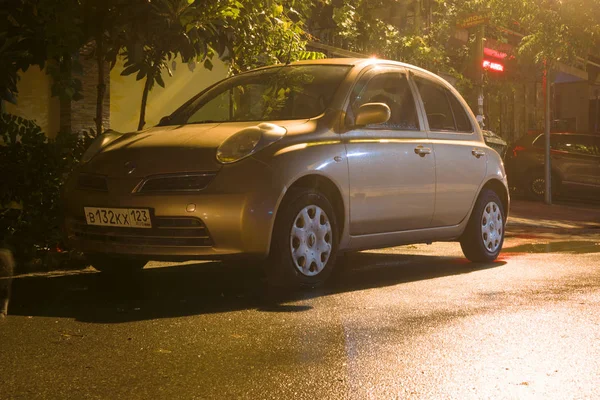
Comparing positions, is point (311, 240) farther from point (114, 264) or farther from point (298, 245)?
point (114, 264)

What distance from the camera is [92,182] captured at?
7184 millimetres

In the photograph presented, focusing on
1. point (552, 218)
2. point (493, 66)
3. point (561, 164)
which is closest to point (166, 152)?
point (552, 218)

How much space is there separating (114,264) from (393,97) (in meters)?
2.57

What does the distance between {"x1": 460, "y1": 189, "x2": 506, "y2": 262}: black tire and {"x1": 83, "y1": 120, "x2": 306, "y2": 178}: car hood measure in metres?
2.52

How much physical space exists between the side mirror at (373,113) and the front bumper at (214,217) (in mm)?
1093

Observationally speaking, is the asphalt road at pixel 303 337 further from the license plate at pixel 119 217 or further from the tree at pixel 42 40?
the tree at pixel 42 40

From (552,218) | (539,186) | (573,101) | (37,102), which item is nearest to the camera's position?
(37,102)

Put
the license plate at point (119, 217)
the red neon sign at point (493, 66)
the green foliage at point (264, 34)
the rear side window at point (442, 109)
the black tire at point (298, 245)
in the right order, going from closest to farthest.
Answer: the license plate at point (119, 217)
the black tire at point (298, 245)
the rear side window at point (442, 109)
the green foliage at point (264, 34)
the red neon sign at point (493, 66)

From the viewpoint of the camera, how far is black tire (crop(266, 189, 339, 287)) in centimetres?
687

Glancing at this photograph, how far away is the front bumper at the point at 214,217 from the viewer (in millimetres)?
6641

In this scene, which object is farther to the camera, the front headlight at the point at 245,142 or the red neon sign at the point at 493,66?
the red neon sign at the point at 493,66

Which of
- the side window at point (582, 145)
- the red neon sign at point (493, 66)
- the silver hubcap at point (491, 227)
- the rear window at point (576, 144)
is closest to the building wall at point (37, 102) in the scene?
the silver hubcap at point (491, 227)

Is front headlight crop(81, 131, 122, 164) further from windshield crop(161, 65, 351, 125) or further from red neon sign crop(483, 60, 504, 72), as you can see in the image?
red neon sign crop(483, 60, 504, 72)

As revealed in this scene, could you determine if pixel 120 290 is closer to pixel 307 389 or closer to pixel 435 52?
pixel 307 389
